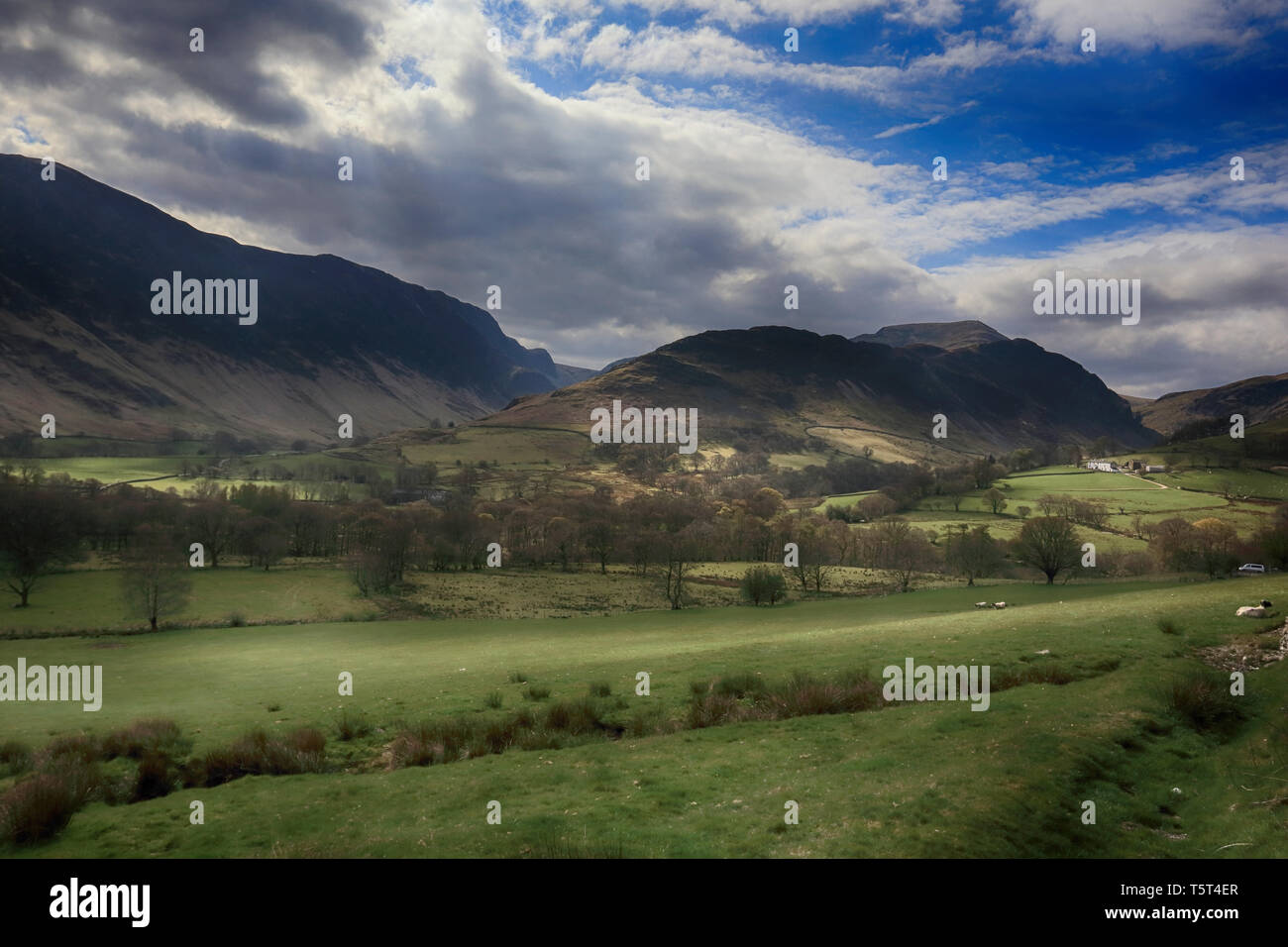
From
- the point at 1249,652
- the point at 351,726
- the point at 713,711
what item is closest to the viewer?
the point at 713,711

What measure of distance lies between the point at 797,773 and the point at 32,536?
84779 millimetres

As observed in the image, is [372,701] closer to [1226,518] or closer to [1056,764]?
[1056,764]

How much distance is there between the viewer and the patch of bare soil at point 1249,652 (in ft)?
73.6

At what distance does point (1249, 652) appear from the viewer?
2334cm

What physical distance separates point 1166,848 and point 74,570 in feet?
328

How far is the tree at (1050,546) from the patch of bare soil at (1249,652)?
41927 millimetres

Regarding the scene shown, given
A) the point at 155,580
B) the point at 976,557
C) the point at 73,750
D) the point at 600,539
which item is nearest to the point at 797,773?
the point at 73,750

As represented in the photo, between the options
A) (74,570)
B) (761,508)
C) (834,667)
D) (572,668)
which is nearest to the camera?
(834,667)

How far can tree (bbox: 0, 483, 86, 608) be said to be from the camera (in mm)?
64188

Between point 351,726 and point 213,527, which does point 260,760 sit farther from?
point 213,527

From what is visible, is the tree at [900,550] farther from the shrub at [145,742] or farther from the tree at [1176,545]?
the shrub at [145,742]

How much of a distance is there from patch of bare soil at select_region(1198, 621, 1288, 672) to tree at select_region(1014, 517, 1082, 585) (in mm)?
41927
